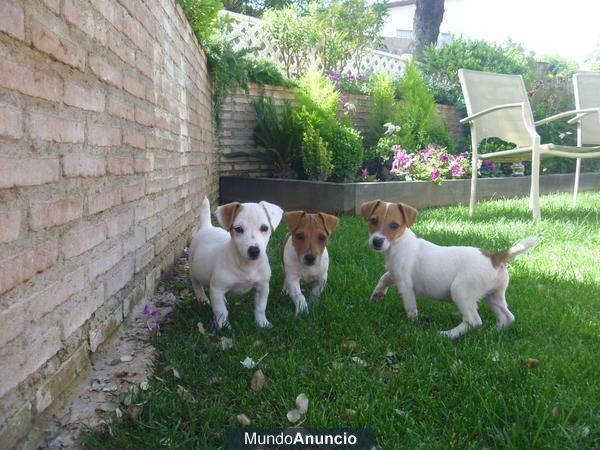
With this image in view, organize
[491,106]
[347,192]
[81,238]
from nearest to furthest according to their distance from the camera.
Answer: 1. [81,238]
2. [347,192]
3. [491,106]

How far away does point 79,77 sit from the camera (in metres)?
2.21

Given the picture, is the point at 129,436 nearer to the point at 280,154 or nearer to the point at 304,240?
the point at 304,240

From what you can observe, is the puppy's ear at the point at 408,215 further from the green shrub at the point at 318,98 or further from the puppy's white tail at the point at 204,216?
the green shrub at the point at 318,98

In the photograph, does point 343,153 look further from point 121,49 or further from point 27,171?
point 27,171

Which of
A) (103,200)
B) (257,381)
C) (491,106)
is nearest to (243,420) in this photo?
(257,381)

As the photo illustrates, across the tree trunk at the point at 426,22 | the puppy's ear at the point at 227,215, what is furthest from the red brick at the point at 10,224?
the tree trunk at the point at 426,22

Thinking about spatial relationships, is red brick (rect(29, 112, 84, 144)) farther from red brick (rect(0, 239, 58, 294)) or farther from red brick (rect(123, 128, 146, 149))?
red brick (rect(123, 128, 146, 149))

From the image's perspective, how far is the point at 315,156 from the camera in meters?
7.74

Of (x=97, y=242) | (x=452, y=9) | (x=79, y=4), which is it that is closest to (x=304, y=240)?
(x=97, y=242)

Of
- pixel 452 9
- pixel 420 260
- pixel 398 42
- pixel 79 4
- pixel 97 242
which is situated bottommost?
pixel 420 260

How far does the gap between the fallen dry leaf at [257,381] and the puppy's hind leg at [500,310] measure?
4.92 feet

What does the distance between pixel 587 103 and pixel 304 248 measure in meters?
7.28

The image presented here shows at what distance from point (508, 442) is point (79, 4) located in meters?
2.50

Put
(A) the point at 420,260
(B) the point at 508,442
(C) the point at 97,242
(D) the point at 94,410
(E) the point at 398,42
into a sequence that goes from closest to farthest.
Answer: (B) the point at 508,442 < (D) the point at 94,410 < (C) the point at 97,242 < (A) the point at 420,260 < (E) the point at 398,42
